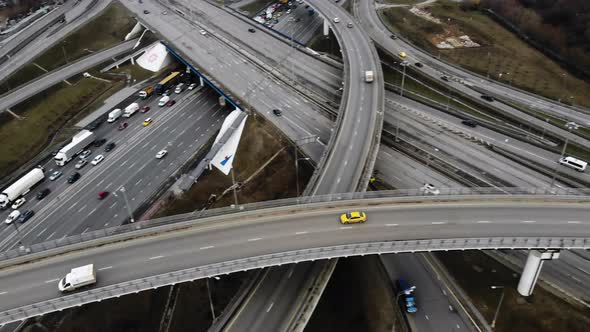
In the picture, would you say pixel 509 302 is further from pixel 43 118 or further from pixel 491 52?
pixel 43 118

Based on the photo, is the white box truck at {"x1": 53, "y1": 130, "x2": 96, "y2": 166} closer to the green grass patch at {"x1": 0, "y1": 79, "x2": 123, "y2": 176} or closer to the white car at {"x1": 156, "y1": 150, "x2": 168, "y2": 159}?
the green grass patch at {"x1": 0, "y1": 79, "x2": 123, "y2": 176}

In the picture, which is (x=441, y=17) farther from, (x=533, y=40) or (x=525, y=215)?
(x=525, y=215)

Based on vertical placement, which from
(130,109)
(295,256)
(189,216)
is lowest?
(130,109)

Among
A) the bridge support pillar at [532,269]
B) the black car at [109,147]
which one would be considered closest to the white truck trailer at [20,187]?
the black car at [109,147]

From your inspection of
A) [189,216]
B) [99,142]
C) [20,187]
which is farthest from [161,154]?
[189,216]

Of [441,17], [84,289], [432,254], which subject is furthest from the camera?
[441,17]

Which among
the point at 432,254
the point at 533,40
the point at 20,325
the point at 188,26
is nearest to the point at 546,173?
the point at 432,254

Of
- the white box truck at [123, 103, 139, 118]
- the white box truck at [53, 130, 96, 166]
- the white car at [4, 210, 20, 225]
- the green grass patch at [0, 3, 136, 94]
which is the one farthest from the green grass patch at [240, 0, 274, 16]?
the white car at [4, 210, 20, 225]
